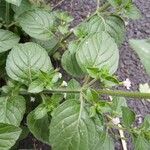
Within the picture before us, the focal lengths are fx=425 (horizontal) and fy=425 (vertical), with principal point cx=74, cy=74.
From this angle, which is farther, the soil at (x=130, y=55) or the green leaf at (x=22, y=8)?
the soil at (x=130, y=55)

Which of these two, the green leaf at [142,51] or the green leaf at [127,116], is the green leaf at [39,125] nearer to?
the green leaf at [127,116]

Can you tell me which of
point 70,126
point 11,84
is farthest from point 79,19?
point 70,126

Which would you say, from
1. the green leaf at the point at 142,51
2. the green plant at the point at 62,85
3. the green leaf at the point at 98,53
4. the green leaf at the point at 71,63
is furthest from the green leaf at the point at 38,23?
the green leaf at the point at 142,51

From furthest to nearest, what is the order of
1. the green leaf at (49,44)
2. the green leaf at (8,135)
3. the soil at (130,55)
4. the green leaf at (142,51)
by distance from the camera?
1. the soil at (130,55)
2. the green leaf at (49,44)
3. the green leaf at (8,135)
4. the green leaf at (142,51)

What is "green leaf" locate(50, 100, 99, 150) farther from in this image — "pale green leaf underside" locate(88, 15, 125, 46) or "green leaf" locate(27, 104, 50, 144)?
"pale green leaf underside" locate(88, 15, 125, 46)

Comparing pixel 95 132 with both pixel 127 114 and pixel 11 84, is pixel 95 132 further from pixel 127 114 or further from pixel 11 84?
pixel 11 84

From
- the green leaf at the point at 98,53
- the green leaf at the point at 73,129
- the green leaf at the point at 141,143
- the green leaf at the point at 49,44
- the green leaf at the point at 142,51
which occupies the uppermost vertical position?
the green leaf at the point at 142,51

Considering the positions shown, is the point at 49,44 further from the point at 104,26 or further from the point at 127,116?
the point at 127,116

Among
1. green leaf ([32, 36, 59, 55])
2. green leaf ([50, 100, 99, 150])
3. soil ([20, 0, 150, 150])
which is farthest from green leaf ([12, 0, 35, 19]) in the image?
green leaf ([50, 100, 99, 150])
